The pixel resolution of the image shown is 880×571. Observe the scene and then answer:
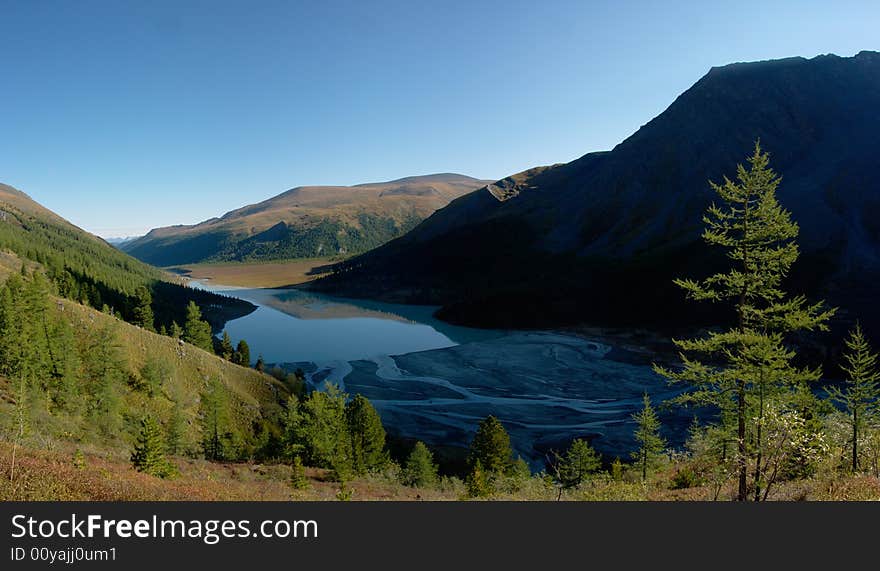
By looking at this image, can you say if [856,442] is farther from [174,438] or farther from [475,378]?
[475,378]

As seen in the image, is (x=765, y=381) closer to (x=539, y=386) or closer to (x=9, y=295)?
(x=9, y=295)

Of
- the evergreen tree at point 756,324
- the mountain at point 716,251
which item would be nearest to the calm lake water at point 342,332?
the mountain at point 716,251

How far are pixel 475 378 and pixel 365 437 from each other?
4082 cm

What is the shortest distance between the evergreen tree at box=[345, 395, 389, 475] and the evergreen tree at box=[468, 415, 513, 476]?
8.53 metres

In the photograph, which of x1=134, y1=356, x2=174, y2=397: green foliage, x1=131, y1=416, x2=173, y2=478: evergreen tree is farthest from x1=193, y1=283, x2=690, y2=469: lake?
x1=131, y1=416, x2=173, y2=478: evergreen tree

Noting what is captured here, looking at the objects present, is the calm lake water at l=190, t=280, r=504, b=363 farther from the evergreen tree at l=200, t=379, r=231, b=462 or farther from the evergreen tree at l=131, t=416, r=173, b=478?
the evergreen tree at l=131, t=416, r=173, b=478

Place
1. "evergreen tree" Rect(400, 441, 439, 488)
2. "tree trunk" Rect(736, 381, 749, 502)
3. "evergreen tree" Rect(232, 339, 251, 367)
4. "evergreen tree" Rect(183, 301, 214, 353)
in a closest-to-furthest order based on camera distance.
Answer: "tree trunk" Rect(736, 381, 749, 502), "evergreen tree" Rect(400, 441, 439, 488), "evergreen tree" Rect(232, 339, 251, 367), "evergreen tree" Rect(183, 301, 214, 353)

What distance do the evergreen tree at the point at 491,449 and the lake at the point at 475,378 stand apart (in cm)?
1046

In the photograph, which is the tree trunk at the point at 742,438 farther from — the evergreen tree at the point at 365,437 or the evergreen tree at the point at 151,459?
the evergreen tree at the point at 365,437

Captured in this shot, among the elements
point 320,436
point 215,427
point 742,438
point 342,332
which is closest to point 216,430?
point 215,427

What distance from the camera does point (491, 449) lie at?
128ft

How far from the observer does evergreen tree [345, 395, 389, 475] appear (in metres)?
39.9

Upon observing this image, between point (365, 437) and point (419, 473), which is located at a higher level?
point (365, 437)

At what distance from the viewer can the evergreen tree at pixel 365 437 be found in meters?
39.9
